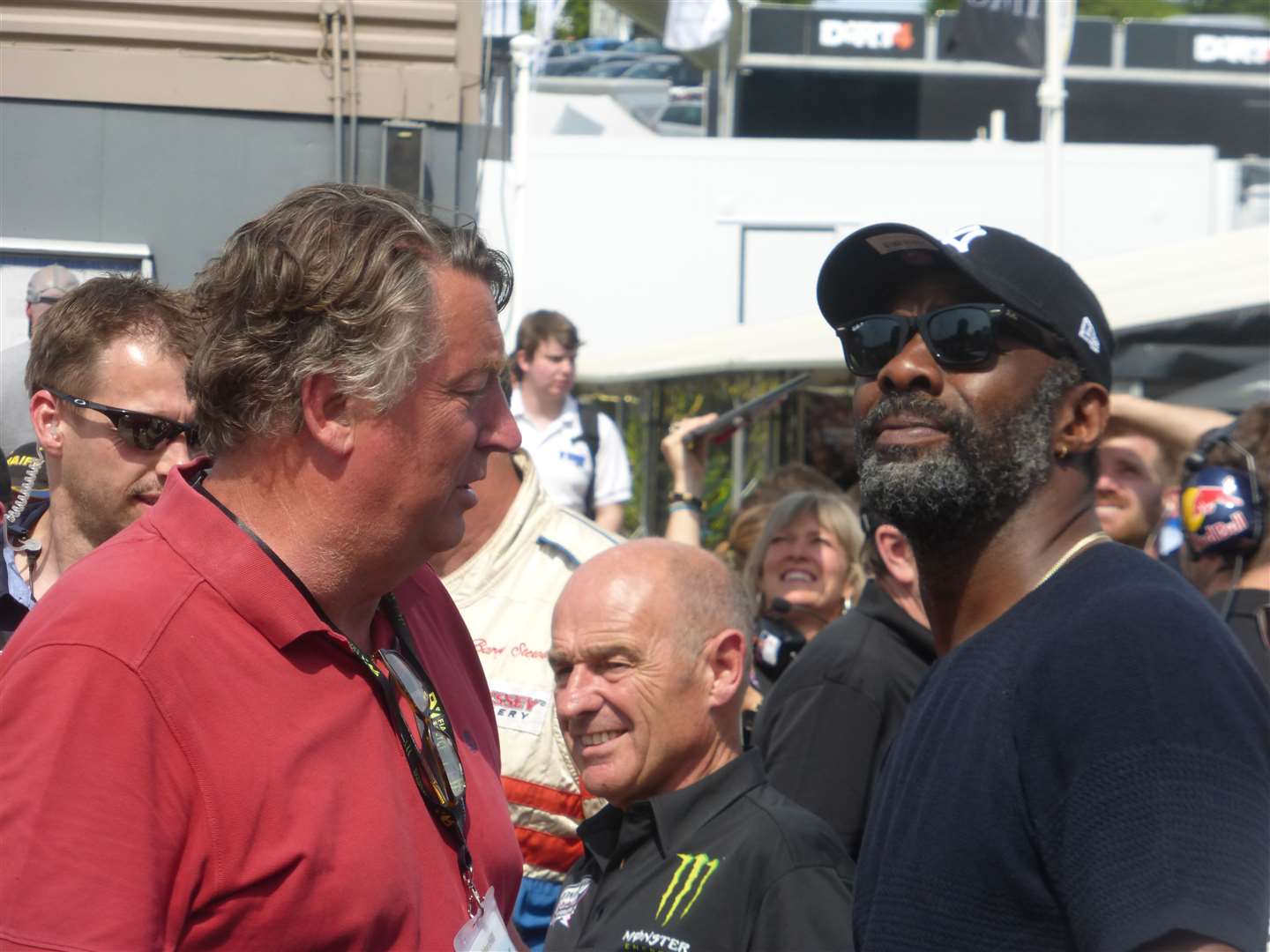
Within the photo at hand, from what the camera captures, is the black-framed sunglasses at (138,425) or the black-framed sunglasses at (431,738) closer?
the black-framed sunglasses at (431,738)

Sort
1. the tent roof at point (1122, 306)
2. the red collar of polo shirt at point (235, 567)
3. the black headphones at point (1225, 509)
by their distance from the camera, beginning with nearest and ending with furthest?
1. the red collar of polo shirt at point (235, 567)
2. the black headphones at point (1225, 509)
3. the tent roof at point (1122, 306)

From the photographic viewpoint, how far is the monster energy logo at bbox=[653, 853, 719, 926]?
2.68 m

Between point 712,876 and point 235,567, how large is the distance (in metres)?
1.28

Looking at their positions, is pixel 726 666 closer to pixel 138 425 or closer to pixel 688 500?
pixel 138 425

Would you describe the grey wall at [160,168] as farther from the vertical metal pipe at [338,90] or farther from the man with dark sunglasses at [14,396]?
the man with dark sunglasses at [14,396]

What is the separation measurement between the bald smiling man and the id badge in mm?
746

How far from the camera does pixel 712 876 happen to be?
2695mm

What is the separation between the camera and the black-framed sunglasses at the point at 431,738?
1906 mm

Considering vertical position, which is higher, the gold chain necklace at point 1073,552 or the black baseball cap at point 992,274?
the black baseball cap at point 992,274

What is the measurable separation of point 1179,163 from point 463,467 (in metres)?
A: 18.0

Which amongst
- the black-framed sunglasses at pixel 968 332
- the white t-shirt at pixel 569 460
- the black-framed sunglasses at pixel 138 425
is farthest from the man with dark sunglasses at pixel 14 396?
the white t-shirt at pixel 569 460

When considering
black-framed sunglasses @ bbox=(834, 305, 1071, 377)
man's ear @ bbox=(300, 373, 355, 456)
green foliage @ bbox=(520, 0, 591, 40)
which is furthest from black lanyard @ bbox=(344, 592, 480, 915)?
green foliage @ bbox=(520, 0, 591, 40)

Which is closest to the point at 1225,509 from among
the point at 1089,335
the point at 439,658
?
the point at 1089,335

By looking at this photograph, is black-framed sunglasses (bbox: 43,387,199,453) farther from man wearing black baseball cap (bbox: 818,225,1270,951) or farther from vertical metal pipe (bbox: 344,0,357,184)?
vertical metal pipe (bbox: 344,0,357,184)
